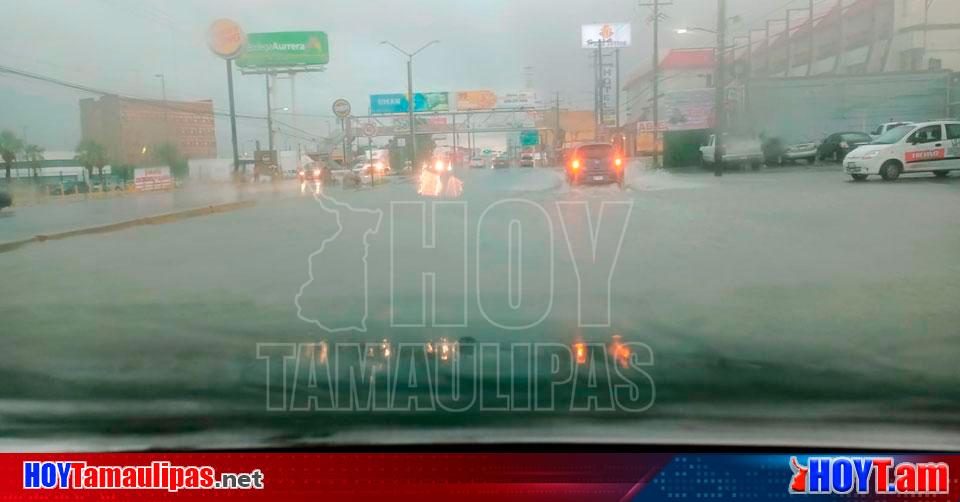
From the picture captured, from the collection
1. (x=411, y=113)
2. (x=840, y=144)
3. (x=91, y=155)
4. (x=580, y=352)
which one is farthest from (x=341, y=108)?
(x=840, y=144)

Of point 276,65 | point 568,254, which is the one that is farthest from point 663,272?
point 276,65

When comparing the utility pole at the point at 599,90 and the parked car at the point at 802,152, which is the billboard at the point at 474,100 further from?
the parked car at the point at 802,152

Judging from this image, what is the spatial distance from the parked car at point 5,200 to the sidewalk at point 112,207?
0.02m

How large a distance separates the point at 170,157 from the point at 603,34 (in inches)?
75.5

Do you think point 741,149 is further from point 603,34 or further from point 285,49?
point 285,49

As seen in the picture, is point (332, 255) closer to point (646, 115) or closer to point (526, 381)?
point (526, 381)

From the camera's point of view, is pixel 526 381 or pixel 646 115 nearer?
pixel 526 381

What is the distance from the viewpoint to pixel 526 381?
2820mm

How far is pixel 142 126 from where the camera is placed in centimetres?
300

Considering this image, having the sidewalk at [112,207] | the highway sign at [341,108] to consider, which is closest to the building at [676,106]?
the highway sign at [341,108]

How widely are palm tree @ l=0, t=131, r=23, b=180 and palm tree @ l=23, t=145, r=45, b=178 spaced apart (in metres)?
0.03

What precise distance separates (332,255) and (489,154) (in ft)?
2.69

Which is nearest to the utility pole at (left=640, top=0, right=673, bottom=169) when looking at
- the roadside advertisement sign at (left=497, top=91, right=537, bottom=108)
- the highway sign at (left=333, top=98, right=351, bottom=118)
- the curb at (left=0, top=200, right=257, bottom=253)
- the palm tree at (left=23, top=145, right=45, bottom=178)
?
the roadside advertisement sign at (left=497, top=91, right=537, bottom=108)

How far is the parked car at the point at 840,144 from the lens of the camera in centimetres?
289
